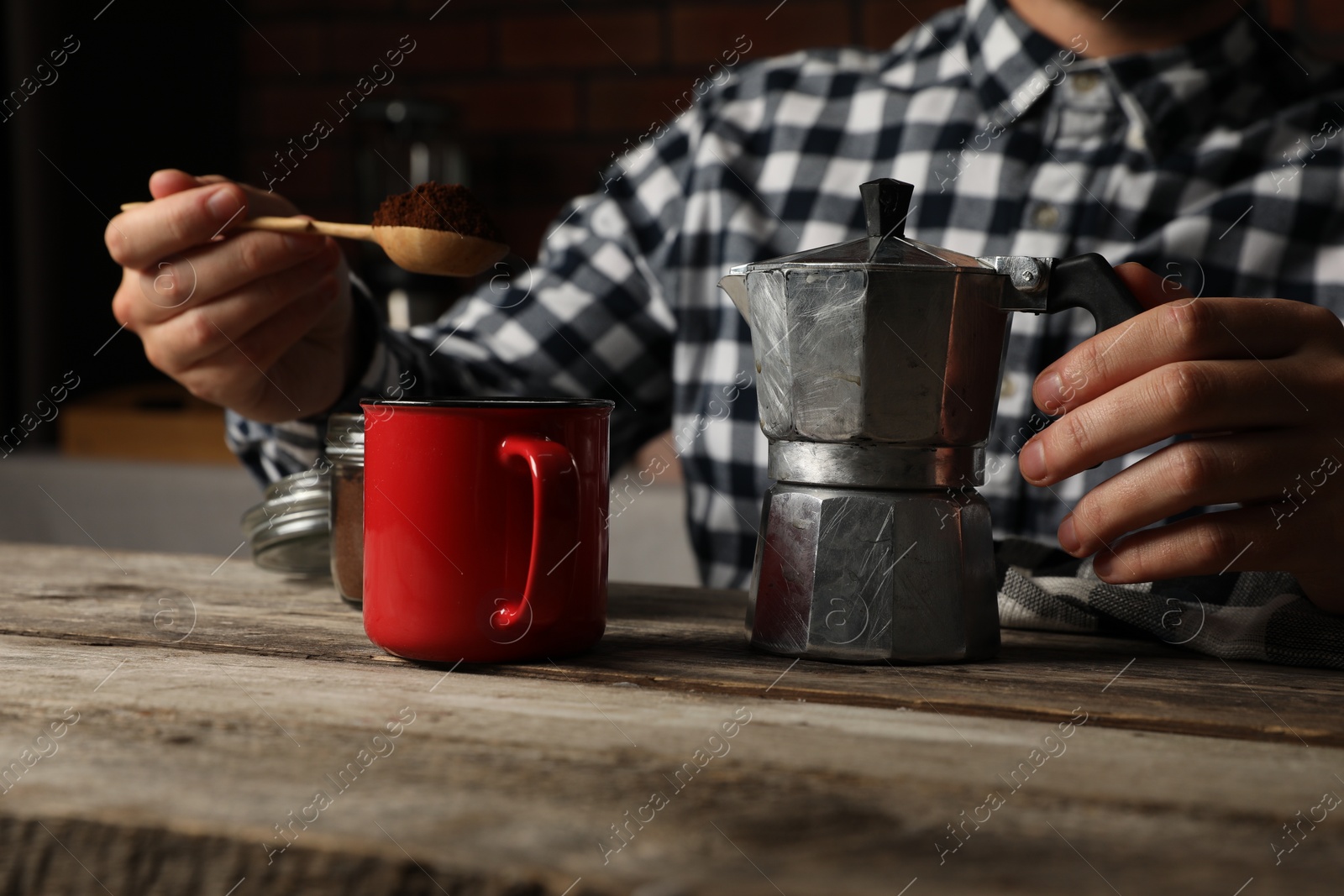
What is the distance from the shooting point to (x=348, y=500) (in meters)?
0.56

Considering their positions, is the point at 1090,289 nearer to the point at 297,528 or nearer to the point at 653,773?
the point at 653,773

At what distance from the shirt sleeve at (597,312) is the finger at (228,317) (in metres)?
0.29

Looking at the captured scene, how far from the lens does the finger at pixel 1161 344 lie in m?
0.47

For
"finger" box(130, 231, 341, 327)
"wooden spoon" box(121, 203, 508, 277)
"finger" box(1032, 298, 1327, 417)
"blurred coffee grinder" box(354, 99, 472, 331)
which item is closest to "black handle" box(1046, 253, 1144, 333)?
"finger" box(1032, 298, 1327, 417)

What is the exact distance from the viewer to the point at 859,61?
1053mm

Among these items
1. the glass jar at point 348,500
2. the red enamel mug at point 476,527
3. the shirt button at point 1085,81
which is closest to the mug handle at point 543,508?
the red enamel mug at point 476,527

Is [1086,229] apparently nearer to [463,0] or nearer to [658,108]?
[658,108]

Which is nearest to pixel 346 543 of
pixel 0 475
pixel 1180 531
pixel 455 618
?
pixel 455 618

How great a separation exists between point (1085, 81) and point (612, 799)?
763 millimetres

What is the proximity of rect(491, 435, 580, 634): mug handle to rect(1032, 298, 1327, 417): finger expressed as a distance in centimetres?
20

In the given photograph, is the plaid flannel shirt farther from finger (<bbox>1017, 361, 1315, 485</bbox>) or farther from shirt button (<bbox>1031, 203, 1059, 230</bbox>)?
finger (<bbox>1017, 361, 1315, 485</bbox>)

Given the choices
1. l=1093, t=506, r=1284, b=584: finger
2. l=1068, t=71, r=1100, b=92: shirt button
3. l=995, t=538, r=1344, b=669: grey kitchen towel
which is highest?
l=1068, t=71, r=1100, b=92: shirt button

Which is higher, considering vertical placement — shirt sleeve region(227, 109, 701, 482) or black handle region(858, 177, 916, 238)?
black handle region(858, 177, 916, 238)

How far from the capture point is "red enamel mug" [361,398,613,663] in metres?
0.45
